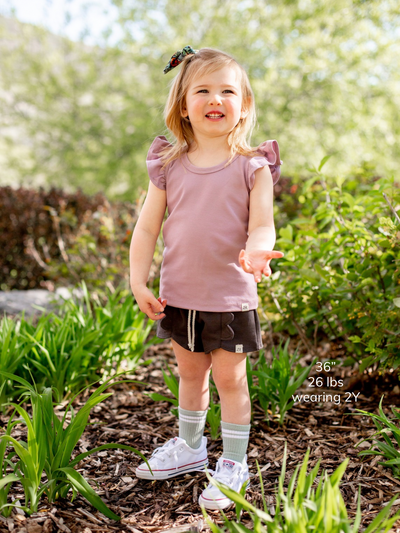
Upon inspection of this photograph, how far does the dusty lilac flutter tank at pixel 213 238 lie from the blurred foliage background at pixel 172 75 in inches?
291

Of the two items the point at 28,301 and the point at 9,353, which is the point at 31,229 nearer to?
the point at 28,301

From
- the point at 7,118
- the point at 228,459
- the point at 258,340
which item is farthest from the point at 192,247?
the point at 7,118

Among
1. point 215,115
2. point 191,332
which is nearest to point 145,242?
point 191,332

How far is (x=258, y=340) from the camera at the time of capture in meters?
1.83

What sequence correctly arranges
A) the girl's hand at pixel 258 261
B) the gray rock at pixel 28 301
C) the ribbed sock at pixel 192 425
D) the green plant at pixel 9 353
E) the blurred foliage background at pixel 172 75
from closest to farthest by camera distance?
the girl's hand at pixel 258 261 → the ribbed sock at pixel 192 425 → the green plant at pixel 9 353 → the gray rock at pixel 28 301 → the blurred foliage background at pixel 172 75

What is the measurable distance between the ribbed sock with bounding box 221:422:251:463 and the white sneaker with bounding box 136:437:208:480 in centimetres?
17

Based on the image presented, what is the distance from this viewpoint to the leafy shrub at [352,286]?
7.16 feet

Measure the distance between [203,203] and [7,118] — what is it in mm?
12868

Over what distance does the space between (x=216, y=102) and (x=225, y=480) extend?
1.40 meters

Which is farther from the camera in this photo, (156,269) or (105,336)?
(156,269)

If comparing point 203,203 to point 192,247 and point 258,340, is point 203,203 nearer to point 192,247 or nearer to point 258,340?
point 192,247

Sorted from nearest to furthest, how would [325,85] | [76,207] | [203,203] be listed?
1. [203,203]
2. [76,207]
3. [325,85]

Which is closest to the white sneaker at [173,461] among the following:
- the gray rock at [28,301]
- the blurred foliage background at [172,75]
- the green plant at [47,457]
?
the green plant at [47,457]

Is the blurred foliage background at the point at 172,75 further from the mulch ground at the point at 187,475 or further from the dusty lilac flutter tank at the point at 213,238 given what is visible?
the dusty lilac flutter tank at the point at 213,238
